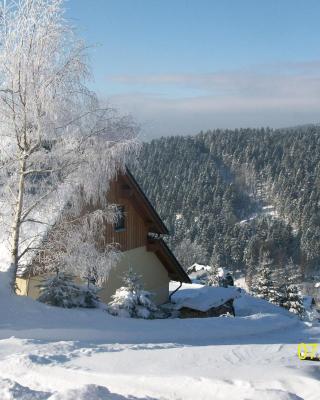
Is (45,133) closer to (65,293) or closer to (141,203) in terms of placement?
(65,293)

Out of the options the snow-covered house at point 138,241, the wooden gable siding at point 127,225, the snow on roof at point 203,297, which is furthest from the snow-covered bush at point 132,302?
the snow on roof at point 203,297

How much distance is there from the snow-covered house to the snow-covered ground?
5.90m

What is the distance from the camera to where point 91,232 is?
42.7 feet

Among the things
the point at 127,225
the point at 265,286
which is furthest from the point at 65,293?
the point at 265,286

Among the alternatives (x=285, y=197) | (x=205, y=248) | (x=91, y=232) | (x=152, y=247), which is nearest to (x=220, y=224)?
(x=205, y=248)

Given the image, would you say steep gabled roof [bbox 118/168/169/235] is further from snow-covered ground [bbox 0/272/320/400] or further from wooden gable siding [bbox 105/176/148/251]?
snow-covered ground [bbox 0/272/320/400]

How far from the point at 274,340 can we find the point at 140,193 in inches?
311

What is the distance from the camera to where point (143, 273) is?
20.8 metres

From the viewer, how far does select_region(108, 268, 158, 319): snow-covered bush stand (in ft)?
47.5

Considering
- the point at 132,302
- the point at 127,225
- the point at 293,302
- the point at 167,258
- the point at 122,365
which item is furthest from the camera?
the point at 293,302

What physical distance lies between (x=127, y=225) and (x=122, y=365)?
12430 millimetres

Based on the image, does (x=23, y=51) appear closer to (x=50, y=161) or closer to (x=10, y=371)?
(x=50, y=161)

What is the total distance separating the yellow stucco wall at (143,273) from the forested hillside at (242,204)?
74.5 metres

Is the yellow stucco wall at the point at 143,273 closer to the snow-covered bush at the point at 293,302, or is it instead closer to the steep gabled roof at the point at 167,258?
the steep gabled roof at the point at 167,258
